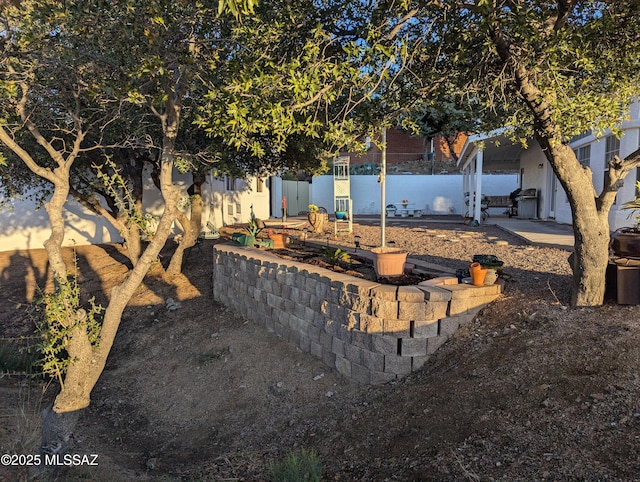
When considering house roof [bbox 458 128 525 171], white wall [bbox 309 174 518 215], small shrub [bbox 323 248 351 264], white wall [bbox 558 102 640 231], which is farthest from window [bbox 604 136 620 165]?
white wall [bbox 309 174 518 215]

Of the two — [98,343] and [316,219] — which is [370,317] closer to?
[98,343]

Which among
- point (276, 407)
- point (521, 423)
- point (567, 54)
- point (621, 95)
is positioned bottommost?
point (276, 407)

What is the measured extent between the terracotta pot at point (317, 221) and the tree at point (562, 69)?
260 inches

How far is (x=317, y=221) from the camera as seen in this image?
1192 centimetres

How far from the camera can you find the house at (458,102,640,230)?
33.4ft

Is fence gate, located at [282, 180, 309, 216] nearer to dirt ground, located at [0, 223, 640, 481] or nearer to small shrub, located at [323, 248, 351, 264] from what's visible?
dirt ground, located at [0, 223, 640, 481]

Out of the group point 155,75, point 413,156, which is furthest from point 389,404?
point 413,156

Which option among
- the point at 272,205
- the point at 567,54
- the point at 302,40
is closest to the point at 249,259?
the point at 302,40

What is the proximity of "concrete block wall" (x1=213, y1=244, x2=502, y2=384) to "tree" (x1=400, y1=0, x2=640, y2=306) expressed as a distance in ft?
3.98

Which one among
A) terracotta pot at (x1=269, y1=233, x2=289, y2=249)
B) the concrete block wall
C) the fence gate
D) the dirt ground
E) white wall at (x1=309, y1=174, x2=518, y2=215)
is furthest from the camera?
white wall at (x1=309, y1=174, x2=518, y2=215)

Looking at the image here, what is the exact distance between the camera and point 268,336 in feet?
23.6

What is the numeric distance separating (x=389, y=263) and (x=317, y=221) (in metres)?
6.22

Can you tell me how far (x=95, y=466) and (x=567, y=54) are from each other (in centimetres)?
589

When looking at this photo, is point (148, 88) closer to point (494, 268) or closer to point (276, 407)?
point (276, 407)
